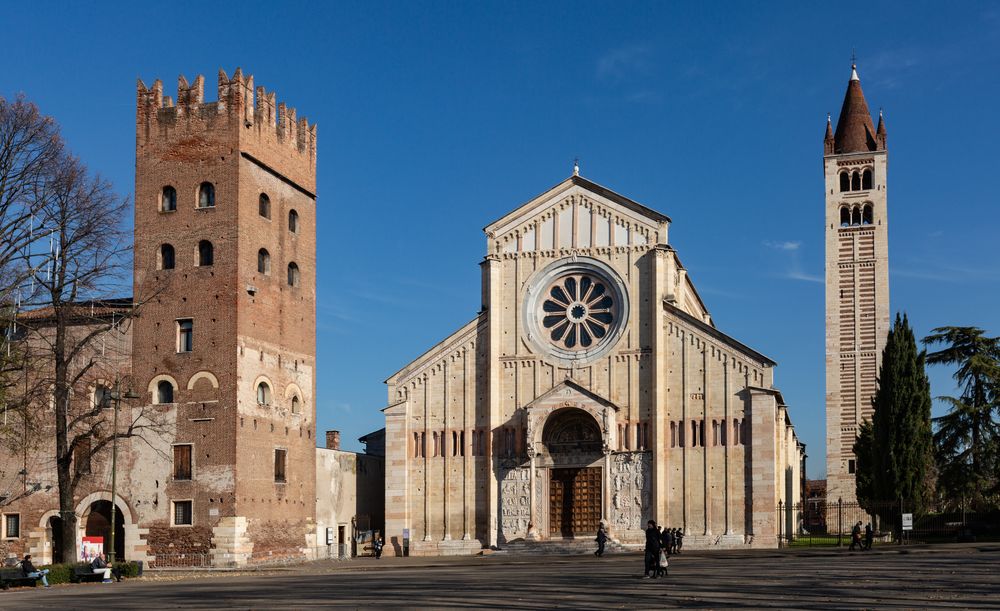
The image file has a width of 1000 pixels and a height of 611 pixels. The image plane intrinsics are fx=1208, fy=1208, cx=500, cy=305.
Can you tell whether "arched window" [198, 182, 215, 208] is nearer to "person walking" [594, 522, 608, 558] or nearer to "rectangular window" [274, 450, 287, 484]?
"rectangular window" [274, 450, 287, 484]

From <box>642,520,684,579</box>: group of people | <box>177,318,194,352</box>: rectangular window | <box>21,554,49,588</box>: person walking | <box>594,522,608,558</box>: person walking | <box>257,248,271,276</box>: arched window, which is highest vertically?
<box>257,248,271,276</box>: arched window

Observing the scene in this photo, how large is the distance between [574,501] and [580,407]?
4.06 meters

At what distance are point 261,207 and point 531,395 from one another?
1351 centimetres

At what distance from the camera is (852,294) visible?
229 feet

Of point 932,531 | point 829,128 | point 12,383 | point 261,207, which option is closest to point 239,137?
point 261,207

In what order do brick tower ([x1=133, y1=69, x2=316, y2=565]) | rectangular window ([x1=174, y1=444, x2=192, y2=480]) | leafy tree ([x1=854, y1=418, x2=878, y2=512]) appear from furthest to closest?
leafy tree ([x1=854, y1=418, x2=878, y2=512]) < rectangular window ([x1=174, y1=444, x2=192, y2=480]) < brick tower ([x1=133, y1=69, x2=316, y2=565])

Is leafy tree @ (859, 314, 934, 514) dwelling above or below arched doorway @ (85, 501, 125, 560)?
above

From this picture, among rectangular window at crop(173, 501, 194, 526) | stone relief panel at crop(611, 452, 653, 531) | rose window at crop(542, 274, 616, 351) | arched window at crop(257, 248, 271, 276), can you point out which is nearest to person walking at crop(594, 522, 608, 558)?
stone relief panel at crop(611, 452, 653, 531)

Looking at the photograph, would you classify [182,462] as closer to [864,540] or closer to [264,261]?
[264,261]

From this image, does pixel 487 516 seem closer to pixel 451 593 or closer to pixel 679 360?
pixel 679 360

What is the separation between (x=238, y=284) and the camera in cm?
4622

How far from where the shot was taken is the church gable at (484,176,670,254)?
50.3m

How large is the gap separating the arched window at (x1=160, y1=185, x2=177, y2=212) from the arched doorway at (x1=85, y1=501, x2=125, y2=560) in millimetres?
11744

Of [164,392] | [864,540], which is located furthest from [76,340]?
[864,540]
